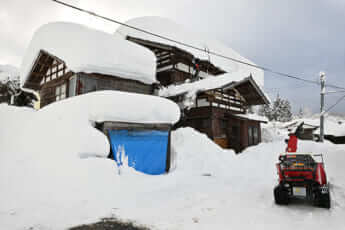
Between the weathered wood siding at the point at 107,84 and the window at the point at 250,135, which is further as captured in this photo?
the window at the point at 250,135

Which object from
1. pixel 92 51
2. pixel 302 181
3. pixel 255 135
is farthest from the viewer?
pixel 255 135

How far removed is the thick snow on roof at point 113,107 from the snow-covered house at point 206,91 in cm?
547

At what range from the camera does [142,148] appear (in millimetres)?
7809

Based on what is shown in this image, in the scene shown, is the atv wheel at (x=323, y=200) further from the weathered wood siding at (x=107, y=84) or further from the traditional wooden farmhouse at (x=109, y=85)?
the weathered wood siding at (x=107, y=84)

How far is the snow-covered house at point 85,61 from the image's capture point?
996cm

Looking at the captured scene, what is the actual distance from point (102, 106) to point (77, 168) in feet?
7.31

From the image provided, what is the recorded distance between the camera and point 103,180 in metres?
5.66

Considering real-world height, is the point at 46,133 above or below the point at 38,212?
above

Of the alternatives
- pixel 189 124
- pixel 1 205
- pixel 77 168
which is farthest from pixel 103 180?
pixel 189 124

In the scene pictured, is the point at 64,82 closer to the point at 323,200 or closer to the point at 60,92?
the point at 60,92

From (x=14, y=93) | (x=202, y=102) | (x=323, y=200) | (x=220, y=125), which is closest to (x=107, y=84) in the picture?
(x=202, y=102)

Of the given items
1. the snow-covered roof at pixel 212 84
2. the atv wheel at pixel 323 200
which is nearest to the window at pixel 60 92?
the snow-covered roof at pixel 212 84

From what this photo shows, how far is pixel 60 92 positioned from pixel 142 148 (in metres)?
7.80

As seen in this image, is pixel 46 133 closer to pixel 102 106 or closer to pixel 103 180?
pixel 102 106
